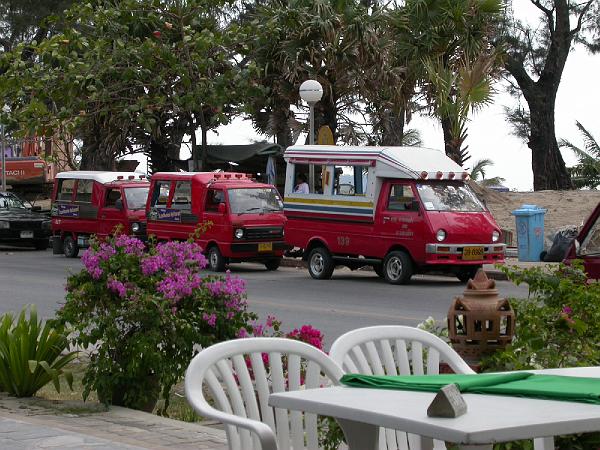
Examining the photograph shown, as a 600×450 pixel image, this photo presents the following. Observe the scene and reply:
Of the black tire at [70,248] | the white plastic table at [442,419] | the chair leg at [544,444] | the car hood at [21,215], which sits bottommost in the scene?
the chair leg at [544,444]

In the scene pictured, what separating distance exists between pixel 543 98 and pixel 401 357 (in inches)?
1429

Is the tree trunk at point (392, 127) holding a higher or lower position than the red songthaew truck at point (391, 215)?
higher

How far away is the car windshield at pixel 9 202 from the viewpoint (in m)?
34.0

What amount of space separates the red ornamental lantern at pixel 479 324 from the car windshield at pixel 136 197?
21.9 m

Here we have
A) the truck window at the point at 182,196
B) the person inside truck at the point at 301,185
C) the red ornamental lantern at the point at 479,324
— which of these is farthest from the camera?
the truck window at the point at 182,196

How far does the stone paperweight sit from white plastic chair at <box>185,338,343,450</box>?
3.16 feet

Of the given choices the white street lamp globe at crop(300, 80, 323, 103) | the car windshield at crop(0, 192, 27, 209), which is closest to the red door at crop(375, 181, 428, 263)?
the white street lamp globe at crop(300, 80, 323, 103)

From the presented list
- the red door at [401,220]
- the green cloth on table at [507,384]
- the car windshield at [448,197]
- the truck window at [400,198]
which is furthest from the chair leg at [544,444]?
the truck window at [400,198]

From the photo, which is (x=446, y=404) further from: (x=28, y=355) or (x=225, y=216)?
(x=225, y=216)

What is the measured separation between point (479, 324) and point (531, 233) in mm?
18002

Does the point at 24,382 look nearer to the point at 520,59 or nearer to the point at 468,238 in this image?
the point at 468,238

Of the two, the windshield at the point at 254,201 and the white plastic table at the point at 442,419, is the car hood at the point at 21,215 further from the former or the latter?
the white plastic table at the point at 442,419

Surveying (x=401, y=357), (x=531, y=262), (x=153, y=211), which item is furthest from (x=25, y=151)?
(x=401, y=357)

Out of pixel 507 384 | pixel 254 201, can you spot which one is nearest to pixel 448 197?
pixel 254 201
